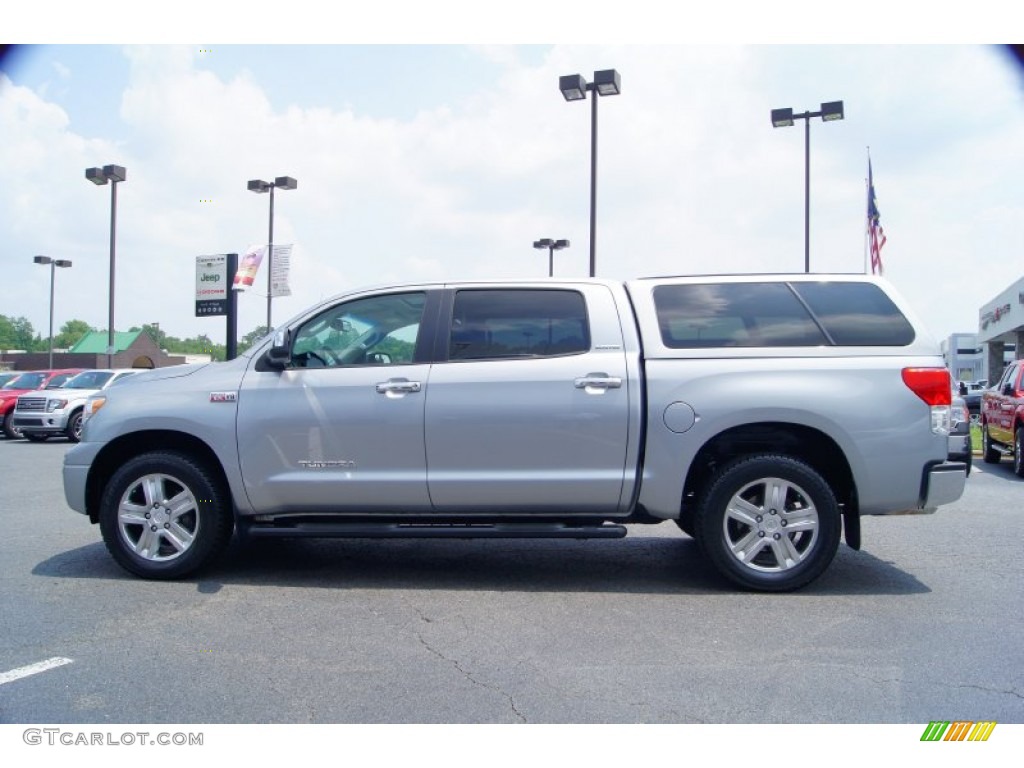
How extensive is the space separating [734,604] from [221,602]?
3.09 metres

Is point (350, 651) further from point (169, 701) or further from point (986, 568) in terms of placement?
point (986, 568)

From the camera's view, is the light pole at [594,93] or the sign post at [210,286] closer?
the light pole at [594,93]

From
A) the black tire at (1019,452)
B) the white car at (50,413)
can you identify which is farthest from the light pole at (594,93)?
the white car at (50,413)

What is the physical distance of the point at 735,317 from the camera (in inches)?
219

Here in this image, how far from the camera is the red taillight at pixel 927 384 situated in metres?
5.27

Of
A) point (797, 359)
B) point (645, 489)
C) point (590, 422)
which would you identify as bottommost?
point (645, 489)

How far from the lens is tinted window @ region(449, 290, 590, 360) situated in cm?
557

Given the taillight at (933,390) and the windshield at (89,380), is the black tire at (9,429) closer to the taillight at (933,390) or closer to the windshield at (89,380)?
the windshield at (89,380)

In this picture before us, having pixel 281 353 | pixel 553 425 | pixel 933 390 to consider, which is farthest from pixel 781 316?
pixel 281 353

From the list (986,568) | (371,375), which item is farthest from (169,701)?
(986,568)

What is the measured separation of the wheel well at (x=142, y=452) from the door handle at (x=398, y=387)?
3.96ft

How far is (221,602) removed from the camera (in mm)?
5320

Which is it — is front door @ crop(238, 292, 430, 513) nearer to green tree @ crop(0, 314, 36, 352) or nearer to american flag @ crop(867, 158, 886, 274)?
american flag @ crop(867, 158, 886, 274)
